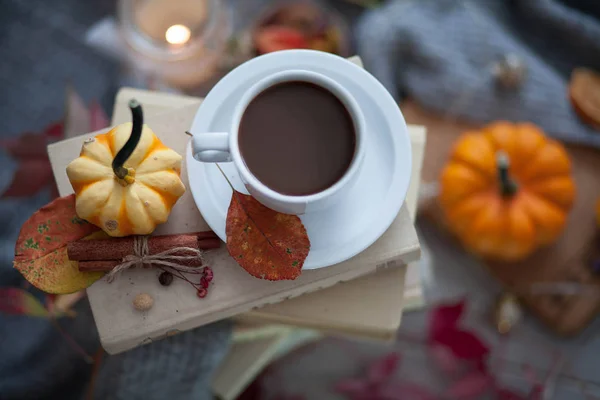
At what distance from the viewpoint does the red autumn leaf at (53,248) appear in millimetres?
588

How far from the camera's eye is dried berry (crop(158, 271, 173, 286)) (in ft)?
2.09

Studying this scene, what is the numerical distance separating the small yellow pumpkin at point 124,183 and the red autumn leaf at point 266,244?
80 mm

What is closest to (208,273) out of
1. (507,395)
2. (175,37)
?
(175,37)

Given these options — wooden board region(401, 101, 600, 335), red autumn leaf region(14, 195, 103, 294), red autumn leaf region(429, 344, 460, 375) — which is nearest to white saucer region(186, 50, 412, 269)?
red autumn leaf region(14, 195, 103, 294)

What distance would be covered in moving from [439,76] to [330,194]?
756mm

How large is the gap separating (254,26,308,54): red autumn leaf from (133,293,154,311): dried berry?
67 cm

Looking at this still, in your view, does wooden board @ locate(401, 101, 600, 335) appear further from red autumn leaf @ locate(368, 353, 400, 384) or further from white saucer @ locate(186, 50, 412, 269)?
white saucer @ locate(186, 50, 412, 269)

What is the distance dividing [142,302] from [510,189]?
0.80 metres

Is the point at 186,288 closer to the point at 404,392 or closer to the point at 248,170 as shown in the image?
the point at 248,170

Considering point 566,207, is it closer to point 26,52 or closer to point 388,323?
point 388,323

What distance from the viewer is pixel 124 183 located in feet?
1.86

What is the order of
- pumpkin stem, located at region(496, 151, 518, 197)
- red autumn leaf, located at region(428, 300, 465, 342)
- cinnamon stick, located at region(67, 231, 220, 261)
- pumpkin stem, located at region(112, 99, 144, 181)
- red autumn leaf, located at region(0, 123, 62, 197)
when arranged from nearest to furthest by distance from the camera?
pumpkin stem, located at region(112, 99, 144, 181), cinnamon stick, located at region(67, 231, 220, 261), red autumn leaf, located at region(0, 123, 62, 197), pumpkin stem, located at region(496, 151, 518, 197), red autumn leaf, located at region(428, 300, 465, 342)

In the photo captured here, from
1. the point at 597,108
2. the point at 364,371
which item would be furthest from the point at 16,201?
the point at 597,108

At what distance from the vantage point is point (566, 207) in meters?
1.15
